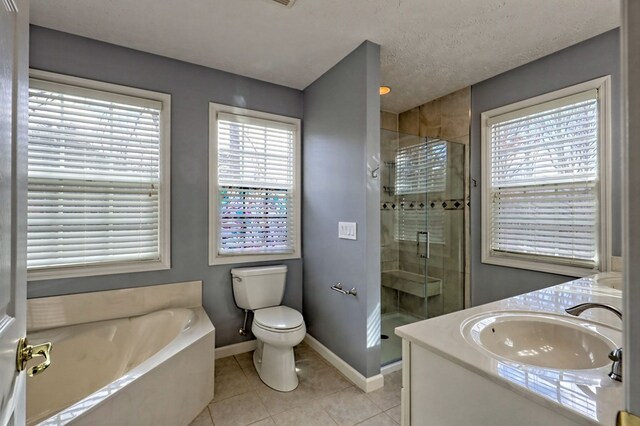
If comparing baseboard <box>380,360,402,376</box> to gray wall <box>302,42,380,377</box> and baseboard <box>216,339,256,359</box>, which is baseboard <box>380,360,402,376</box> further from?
baseboard <box>216,339,256,359</box>

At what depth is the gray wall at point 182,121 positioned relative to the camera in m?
2.04

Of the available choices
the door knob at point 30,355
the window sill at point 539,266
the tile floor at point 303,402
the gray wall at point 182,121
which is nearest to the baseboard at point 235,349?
the gray wall at point 182,121

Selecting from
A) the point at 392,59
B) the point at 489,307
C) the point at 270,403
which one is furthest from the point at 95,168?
the point at 489,307

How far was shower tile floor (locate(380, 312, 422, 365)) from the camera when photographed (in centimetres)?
240

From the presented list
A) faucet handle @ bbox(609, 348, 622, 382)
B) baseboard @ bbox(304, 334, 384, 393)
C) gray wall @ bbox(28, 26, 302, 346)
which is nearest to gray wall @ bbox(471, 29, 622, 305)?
baseboard @ bbox(304, 334, 384, 393)

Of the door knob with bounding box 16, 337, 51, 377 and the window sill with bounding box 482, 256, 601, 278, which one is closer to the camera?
the door knob with bounding box 16, 337, 51, 377

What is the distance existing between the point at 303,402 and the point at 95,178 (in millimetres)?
2090

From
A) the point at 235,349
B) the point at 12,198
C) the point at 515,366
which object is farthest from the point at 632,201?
the point at 235,349

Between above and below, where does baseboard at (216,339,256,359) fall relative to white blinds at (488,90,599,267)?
below

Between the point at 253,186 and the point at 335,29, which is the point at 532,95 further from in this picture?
the point at 253,186

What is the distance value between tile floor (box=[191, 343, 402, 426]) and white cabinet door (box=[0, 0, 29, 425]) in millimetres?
1262

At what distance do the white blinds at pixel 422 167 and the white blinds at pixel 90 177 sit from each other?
2117 mm

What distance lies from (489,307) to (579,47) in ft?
6.70

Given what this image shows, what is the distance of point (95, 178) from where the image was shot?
2.14m
